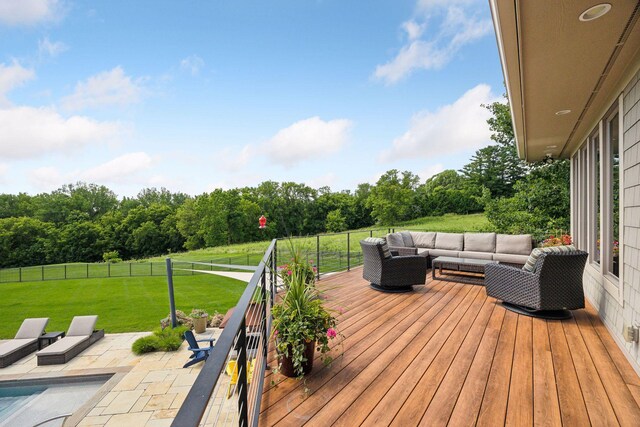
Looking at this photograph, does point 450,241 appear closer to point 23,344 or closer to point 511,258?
point 511,258

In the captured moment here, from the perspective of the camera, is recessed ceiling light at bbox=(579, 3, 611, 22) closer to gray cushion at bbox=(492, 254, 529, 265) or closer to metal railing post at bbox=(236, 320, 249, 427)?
metal railing post at bbox=(236, 320, 249, 427)

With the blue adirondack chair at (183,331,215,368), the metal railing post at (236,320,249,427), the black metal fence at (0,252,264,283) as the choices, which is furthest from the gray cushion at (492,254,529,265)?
the black metal fence at (0,252,264,283)

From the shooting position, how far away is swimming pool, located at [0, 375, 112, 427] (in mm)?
7942

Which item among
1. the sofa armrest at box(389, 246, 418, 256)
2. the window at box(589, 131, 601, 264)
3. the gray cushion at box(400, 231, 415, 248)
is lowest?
the sofa armrest at box(389, 246, 418, 256)

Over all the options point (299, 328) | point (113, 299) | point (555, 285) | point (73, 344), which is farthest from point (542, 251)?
point (113, 299)

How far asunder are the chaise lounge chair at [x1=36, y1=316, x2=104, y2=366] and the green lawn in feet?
7.10

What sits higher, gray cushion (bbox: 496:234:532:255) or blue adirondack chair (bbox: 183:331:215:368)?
gray cushion (bbox: 496:234:532:255)

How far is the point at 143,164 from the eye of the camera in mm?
51125

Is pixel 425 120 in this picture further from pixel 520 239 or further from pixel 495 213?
pixel 520 239

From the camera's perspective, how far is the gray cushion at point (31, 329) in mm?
10901

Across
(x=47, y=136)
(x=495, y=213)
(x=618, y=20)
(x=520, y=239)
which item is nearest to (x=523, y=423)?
(x=618, y=20)

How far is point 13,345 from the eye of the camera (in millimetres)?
10094

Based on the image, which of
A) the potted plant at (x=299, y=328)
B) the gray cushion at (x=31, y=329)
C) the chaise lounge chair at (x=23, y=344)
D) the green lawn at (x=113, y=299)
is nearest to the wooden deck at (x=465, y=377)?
the potted plant at (x=299, y=328)

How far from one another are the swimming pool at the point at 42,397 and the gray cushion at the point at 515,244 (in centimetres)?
1069
